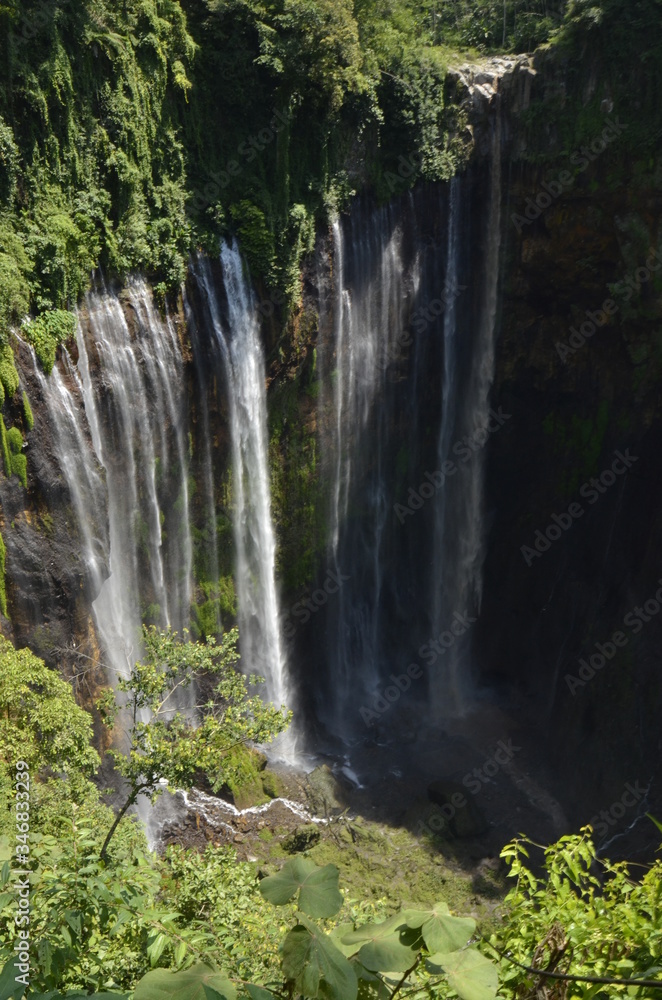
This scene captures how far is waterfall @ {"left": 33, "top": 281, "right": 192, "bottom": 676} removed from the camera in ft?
42.1

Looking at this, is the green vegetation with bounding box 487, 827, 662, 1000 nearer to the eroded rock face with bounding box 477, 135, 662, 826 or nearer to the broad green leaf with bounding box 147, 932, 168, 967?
the broad green leaf with bounding box 147, 932, 168, 967

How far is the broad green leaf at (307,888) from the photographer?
7.23 feet

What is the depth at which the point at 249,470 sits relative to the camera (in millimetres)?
17266

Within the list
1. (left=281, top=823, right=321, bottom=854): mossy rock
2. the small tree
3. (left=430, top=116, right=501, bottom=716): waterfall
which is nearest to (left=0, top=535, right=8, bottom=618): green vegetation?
the small tree

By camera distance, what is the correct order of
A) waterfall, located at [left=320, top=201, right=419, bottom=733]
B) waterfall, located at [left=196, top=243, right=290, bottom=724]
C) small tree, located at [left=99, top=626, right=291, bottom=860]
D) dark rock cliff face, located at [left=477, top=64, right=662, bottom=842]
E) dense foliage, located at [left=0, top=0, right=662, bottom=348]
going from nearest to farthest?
small tree, located at [left=99, top=626, right=291, bottom=860] < dense foliage, located at [left=0, top=0, right=662, bottom=348] < waterfall, located at [left=196, top=243, right=290, bottom=724] < dark rock cliff face, located at [left=477, top=64, right=662, bottom=842] < waterfall, located at [left=320, top=201, right=419, bottom=733]

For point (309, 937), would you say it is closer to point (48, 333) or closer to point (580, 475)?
point (48, 333)

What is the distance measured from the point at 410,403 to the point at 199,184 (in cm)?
711

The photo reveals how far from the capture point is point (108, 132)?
45.3 ft

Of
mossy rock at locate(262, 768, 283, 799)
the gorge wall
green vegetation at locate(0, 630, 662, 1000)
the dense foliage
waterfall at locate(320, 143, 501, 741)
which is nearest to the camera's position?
green vegetation at locate(0, 630, 662, 1000)

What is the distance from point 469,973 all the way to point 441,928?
154mm

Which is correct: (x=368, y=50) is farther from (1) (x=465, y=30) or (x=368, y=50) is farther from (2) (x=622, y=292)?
(2) (x=622, y=292)

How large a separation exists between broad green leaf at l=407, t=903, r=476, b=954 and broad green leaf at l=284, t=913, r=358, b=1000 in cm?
23

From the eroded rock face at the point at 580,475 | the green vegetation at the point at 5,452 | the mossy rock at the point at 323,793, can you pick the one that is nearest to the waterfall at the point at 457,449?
the eroded rock face at the point at 580,475

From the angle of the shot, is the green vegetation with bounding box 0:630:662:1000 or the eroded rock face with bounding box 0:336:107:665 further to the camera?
the eroded rock face with bounding box 0:336:107:665
